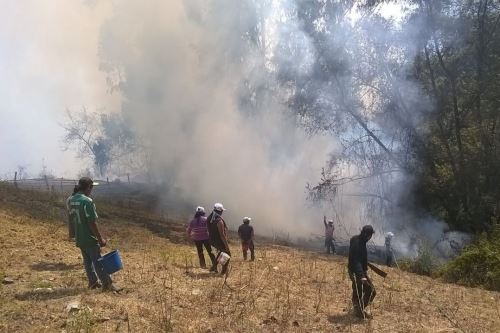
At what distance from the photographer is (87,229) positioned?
5.70 metres

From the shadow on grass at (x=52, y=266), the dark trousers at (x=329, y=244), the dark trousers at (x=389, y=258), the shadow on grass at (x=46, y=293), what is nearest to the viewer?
the shadow on grass at (x=46, y=293)

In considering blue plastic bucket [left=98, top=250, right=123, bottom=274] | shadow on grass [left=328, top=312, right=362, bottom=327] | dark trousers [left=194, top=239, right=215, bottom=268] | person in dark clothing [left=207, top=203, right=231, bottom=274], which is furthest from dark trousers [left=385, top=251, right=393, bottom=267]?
blue plastic bucket [left=98, top=250, right=123, bottom=274]

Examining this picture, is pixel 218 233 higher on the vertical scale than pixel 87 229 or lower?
higher

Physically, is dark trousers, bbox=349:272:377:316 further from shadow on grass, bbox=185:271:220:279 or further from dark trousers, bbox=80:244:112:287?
dark trousers, bbox=80:244:112:287

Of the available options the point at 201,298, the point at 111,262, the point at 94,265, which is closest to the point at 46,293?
the point at 94,265

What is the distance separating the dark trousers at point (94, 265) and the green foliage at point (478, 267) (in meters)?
7.93

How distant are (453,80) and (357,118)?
10.3 feet

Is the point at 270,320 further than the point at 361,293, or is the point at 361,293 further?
the point at 361,293

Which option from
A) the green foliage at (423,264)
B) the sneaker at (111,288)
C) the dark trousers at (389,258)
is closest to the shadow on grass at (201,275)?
the sneaker at (111,288)

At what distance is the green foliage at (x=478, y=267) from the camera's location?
394 inches

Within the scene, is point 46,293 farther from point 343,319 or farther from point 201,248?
point 343,319

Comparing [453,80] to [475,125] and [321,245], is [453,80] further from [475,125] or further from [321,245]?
[321,245]

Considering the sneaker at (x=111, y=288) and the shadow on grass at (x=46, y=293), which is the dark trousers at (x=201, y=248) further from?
the shadow on grass at (x=46, y=293)

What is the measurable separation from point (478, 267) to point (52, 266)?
28.6ft
